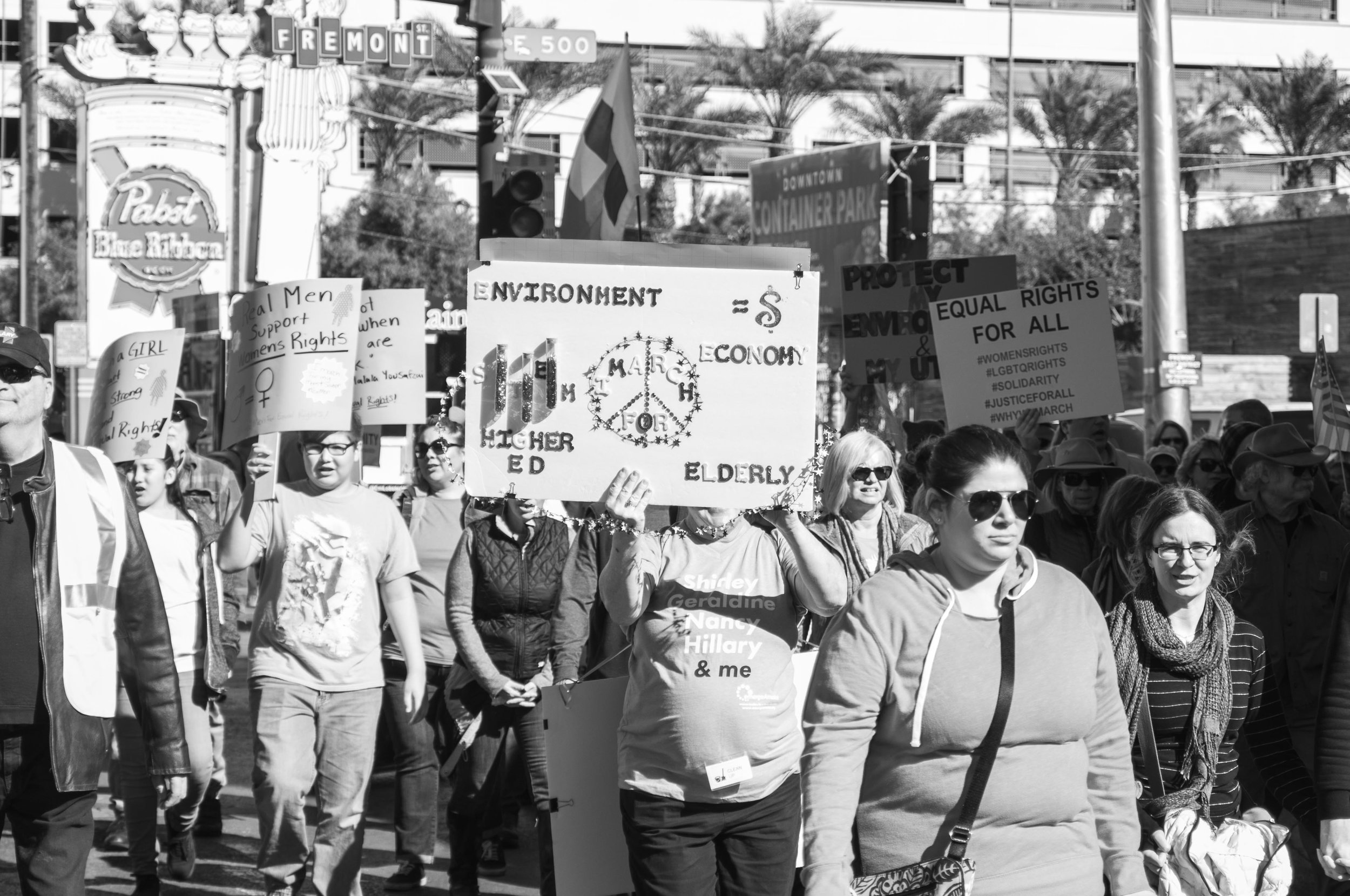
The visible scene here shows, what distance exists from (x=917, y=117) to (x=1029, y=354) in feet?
123

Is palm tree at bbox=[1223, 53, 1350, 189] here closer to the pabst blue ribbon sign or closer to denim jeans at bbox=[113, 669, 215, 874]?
the pabst blue ribbon sign

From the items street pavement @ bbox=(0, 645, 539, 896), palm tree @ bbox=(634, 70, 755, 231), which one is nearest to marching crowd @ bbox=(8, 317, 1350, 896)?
street pavement @ bbox=(0, 645, 539, 896)

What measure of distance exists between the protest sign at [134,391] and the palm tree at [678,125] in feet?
117

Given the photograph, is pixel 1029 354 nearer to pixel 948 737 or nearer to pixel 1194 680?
pixel 1194 680

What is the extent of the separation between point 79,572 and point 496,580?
2580 mm

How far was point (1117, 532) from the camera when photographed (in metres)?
5.52

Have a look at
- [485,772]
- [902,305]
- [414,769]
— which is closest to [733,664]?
[485,772]

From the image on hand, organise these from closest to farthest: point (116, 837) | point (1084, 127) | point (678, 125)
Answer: point (116, 837) < point (678, 125) < point (1084, 127)

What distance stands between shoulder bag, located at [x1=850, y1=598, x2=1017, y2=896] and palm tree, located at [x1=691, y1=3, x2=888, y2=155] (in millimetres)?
43004

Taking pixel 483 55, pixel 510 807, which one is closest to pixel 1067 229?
pixel 483 55

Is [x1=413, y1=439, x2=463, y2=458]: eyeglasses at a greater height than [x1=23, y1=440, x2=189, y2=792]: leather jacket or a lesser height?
greater

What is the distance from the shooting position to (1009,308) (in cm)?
951

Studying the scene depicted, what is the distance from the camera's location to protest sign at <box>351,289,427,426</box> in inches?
323

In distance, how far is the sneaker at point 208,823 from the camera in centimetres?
820
